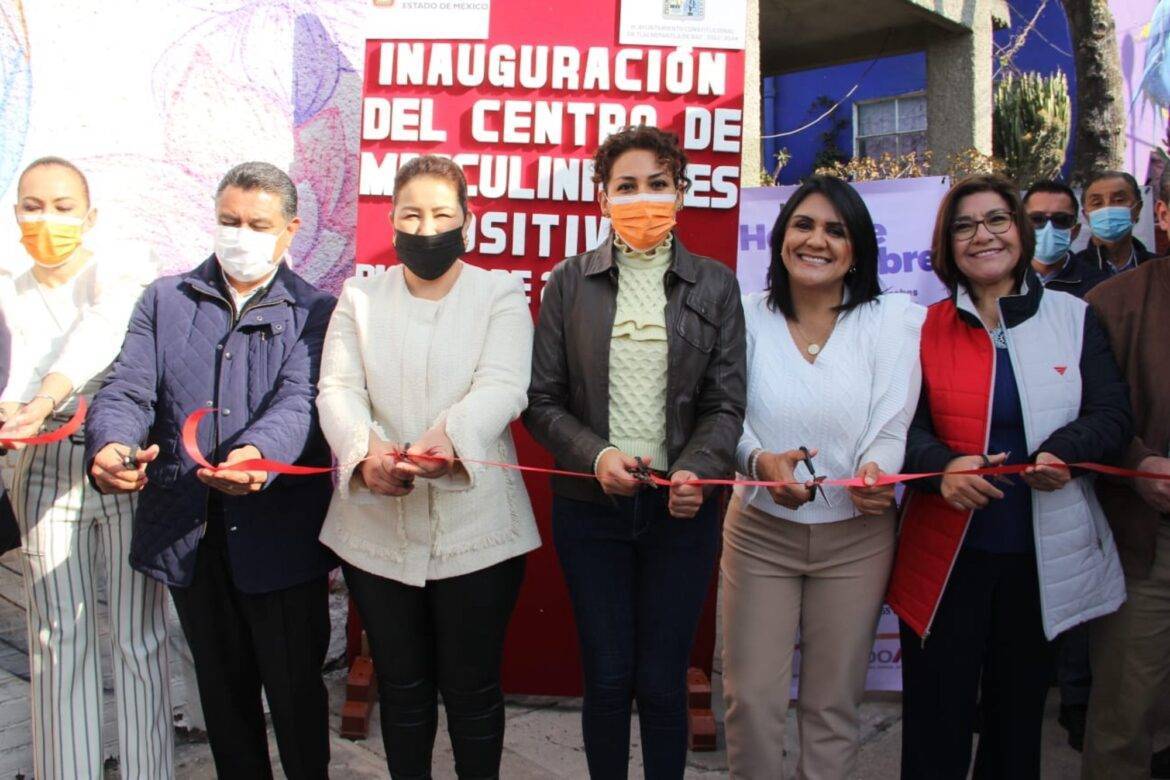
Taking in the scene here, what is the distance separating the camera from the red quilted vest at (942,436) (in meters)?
2.64

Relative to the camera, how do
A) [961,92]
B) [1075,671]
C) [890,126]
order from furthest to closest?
[890,126] < [961,92] < [1075,671]

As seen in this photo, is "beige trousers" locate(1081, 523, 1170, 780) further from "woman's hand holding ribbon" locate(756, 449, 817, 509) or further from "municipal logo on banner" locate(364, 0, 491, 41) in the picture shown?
"municipal logo on banner" locate(364, 0, 491, 41)

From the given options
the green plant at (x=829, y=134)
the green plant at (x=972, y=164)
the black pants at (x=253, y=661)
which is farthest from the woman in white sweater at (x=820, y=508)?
the green plant at (x=829, y=134)

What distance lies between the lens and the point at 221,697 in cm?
282

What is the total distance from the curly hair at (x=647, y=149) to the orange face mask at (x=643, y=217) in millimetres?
94

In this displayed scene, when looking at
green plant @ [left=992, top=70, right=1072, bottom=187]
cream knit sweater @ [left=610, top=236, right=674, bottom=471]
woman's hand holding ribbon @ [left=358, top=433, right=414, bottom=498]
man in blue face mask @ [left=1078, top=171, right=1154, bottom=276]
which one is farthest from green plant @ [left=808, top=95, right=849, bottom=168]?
woman's hand holding ribbon @ [left=358, top=433, right=414, bottom=498]

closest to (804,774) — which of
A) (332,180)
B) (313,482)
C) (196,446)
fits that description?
(313,482)

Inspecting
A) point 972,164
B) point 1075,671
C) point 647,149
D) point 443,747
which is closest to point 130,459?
point 647,149

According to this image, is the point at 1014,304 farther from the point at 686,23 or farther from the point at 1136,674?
the point at 686,23

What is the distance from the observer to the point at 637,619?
8.89 ft

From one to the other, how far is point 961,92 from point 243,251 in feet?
29.0

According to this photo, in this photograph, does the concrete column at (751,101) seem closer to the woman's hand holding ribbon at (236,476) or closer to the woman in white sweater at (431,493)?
the woman in white sweater at (431,493)

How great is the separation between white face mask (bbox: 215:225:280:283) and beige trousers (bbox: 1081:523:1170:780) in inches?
107

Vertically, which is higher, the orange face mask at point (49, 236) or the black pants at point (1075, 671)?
the orange face mask at point (49, 236)
